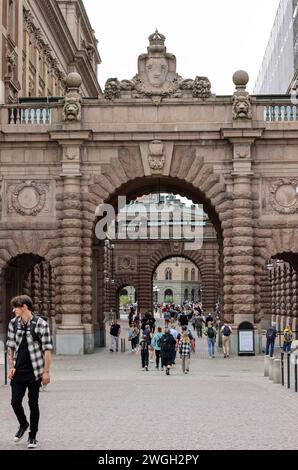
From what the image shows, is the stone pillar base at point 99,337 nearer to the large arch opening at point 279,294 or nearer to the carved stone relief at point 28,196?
the carved stone relief at point 28,196

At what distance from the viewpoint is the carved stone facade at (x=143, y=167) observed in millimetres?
34500

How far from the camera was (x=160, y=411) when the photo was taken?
52.7 feet

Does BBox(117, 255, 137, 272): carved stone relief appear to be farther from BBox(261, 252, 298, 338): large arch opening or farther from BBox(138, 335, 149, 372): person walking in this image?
BBox(138, 335, 149, 372): person walking

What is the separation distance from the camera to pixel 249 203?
113ft

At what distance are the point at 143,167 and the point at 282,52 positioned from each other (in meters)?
39.5

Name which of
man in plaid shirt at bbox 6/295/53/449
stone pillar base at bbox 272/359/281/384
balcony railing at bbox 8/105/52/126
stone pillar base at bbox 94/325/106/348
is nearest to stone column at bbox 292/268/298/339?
stone pillar base at bbox 94/325/106/348

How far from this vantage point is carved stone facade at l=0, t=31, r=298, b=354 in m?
34.5

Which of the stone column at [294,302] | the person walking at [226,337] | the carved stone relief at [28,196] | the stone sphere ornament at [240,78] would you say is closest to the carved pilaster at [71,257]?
the carved stone relief at [28,196]

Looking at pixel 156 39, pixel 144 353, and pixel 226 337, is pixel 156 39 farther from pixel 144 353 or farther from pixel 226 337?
pixel 144 353

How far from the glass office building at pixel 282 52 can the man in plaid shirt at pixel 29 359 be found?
166 feet

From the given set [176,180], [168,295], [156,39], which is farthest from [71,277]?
[168,295]

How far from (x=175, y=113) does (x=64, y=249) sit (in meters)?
7.89
